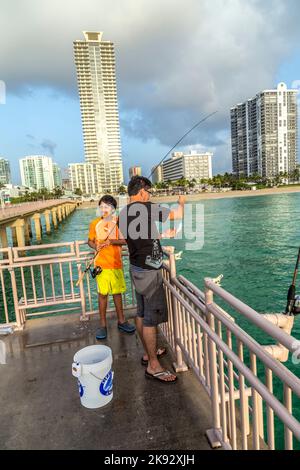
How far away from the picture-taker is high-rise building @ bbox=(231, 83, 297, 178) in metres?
132

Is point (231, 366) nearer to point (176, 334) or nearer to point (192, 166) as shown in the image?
point (176, 334)

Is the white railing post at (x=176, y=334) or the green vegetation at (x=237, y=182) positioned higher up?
the green vegetation at (x=237, y=182)

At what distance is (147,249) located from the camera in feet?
10.6

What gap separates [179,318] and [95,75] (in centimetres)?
16604

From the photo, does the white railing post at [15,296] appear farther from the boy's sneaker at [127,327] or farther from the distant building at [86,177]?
the distant building at [86,177]

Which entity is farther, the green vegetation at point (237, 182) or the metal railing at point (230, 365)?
the green vegetation at point (237, 182)

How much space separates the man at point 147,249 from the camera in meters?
3.17

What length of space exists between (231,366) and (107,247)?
271 cm

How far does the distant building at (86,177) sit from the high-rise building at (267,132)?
7127 cm

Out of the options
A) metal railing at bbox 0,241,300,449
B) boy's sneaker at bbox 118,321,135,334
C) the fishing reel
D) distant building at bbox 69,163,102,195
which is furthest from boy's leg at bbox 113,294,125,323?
distant building at bbox 69,163,102,195

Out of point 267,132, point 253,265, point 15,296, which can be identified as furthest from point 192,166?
point 15,296

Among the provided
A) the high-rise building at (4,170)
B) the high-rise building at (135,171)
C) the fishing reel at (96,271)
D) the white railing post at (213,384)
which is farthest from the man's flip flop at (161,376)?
the high-rise building at (4,170)
